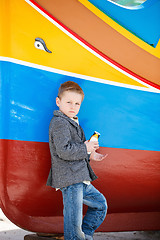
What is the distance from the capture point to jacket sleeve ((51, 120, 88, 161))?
1.56m

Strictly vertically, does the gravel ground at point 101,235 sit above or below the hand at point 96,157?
below

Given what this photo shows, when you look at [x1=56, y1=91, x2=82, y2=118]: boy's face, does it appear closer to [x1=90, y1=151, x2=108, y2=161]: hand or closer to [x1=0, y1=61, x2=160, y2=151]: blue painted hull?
[x1=0, y1=61, x2=160, y2=151]: blue painted hull

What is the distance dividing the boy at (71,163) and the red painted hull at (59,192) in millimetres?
204

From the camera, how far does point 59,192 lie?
1875 mm

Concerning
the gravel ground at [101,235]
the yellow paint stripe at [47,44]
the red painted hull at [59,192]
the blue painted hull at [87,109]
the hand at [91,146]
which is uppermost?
the yellow paint stripe at [47,44]

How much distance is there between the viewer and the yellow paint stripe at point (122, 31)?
178 centimetres

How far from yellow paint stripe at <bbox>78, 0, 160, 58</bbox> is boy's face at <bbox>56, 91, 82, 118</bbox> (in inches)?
19.0

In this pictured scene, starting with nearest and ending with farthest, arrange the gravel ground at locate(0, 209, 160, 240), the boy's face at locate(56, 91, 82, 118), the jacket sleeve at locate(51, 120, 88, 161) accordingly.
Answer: the jacket sleeve at locate(51, 120, 88, 161) → the boy's face at locate(56, 91, 82, 118) → the gravel ground at locate(0, 209, 160, 240)

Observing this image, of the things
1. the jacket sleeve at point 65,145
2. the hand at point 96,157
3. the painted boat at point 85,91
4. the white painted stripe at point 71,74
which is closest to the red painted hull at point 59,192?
the painted boat at point 85,91

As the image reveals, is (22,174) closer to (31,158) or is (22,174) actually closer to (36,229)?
(31,158)

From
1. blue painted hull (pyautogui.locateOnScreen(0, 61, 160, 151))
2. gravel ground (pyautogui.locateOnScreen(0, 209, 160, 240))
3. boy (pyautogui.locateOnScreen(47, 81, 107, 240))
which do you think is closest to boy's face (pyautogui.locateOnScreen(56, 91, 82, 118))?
boy (pyautogui.locateOnScreen(47, 81, 107, 240))

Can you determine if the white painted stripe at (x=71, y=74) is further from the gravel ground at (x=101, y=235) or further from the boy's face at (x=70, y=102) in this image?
the gravel ground at (x=101, y=235)

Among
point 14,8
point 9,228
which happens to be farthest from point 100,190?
point 14,8

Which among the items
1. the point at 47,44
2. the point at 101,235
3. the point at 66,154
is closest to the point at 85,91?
the point at 47,44
